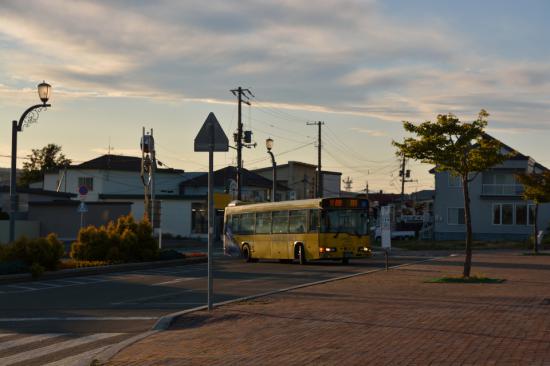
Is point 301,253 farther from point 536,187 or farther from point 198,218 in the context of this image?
point 198,218

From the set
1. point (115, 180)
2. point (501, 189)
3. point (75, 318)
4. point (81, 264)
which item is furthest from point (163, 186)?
point (75, 318)

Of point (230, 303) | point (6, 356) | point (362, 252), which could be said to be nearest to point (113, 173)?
point (362, 252)

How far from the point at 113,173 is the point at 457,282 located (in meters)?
61.1

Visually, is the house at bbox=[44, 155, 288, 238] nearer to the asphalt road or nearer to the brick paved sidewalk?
the asphalt road

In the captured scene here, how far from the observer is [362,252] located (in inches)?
1268

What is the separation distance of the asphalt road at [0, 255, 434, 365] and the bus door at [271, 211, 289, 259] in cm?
375

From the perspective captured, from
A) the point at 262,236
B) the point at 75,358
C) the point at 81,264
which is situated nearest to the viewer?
the point at 75,358

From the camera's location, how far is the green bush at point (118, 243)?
30.9 metres

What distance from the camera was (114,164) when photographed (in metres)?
80.8

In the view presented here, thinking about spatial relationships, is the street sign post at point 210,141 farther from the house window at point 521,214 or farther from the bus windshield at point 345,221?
the house window at point 521,214

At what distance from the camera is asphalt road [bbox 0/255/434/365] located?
11445 millimetres

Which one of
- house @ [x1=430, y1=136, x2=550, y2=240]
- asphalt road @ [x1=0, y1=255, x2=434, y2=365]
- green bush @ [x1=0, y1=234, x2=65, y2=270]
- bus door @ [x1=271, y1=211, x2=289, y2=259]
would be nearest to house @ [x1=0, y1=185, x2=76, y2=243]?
green bush @ [x1=0, y1=234, x2=65, y2=270]

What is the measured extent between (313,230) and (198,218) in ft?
127

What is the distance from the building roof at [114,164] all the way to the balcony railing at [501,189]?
99.9ft
